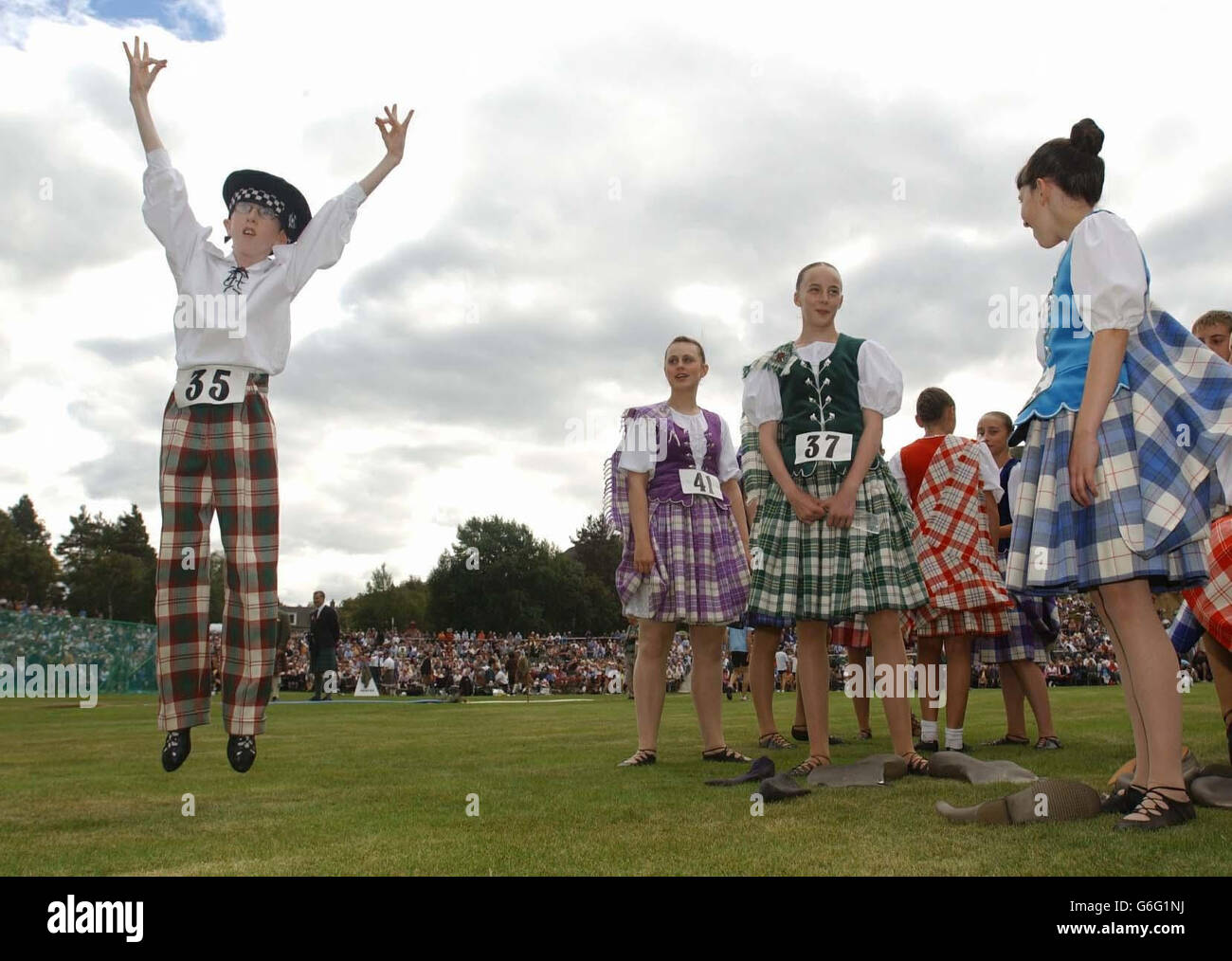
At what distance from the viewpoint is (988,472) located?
7254 mm

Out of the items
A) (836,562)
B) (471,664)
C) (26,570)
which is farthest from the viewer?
(26,570)

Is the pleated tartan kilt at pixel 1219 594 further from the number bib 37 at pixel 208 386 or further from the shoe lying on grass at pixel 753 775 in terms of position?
the number bib 37 at pixel 208 386

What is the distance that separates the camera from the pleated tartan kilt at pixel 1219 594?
4.50 metres

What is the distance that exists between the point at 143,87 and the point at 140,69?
7cm

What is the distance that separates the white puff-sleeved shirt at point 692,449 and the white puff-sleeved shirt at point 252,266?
289 cm

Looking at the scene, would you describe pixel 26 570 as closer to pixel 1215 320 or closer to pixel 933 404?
pixel 933 404

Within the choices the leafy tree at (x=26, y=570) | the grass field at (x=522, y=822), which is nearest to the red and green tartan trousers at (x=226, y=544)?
the grass field at (x=522, y=822)

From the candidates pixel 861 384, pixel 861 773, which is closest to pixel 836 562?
pixel 861 384

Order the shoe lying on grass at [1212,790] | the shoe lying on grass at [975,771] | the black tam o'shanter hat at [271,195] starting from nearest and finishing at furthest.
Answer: the black tam o'shanter hat at [271,195]
the shoe lying on grass at [1212,790]
the shoe lying on grass at [975,771]

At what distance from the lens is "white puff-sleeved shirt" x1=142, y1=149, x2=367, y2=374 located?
3.68 meters

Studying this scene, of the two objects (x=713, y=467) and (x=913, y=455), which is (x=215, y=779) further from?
(x=913, y=455)
